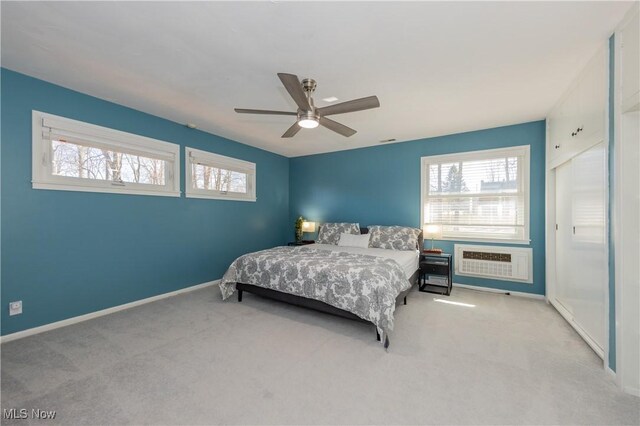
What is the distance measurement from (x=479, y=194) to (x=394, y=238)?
1.55 m

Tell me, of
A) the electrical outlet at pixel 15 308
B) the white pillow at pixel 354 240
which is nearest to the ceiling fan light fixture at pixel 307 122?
the white pillow at pixel 354 240

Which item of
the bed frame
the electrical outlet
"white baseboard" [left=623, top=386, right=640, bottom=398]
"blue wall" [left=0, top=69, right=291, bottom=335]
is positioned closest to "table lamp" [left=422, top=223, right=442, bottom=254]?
the bed frame

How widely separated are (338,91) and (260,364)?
2.81 meters

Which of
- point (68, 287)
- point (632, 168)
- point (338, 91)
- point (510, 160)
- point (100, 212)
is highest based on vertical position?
point (338, 91)

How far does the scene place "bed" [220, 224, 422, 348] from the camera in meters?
2.52

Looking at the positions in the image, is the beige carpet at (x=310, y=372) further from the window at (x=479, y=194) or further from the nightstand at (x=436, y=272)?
the window at (x=479, y=194)

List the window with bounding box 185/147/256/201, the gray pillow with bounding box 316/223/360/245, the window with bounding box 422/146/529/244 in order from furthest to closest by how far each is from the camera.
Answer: the gray pillow with bounding box 316/223/360/245 → the window with bounding box 185/147/256/201 → the window with bounding box 422/146/529/244

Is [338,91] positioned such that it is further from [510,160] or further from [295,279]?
[510,160]

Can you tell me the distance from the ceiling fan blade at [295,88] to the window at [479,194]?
3070 millimetres

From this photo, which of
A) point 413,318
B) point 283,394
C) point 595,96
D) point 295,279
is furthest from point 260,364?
point 595,96

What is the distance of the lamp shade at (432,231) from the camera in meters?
4.25

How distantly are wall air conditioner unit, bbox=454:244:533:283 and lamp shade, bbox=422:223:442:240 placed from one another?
0.37 metres

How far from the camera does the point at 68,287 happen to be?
2.88m

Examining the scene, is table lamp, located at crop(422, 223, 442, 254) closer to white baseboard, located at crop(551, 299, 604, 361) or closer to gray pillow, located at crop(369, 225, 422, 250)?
gray pillow, located at crop(369, 225, 422, 250)
